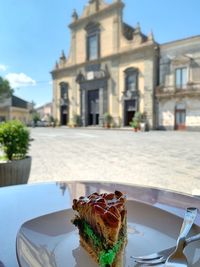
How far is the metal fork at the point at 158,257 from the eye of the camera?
864 millimetres

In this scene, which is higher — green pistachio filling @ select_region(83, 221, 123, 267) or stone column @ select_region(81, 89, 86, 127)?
stone column @ select_region(81, 89, 86, 127)

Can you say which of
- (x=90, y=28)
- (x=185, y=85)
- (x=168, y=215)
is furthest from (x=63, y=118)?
(x=168, y=215)

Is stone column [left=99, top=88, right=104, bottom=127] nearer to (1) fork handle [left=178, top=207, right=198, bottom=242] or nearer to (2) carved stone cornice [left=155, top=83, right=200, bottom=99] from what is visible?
(2) carved stone cornice [left=155, top=83, right=200, bottom=99]

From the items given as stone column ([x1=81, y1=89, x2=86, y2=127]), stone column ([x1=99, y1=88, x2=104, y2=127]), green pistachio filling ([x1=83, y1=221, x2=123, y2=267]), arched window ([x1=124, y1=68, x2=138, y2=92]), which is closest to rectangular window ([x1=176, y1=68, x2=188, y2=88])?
arched window ([x1=124, y1=68, x2=138, y2=92])

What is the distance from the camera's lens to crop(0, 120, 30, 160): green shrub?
3.69m

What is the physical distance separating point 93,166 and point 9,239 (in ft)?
17.6

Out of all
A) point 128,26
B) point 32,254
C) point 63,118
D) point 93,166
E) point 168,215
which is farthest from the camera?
point 63,118

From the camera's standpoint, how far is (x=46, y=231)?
1100mm

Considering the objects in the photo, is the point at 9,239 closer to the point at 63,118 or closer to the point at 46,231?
the point at 46,231

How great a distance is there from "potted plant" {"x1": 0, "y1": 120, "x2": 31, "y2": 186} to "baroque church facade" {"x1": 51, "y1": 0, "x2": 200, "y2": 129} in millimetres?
19773

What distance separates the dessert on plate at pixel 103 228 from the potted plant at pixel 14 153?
274cm

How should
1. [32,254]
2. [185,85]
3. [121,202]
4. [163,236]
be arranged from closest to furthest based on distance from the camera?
1. [32,254]
2. [121,202]
3. [163,236]
4. [185,85]

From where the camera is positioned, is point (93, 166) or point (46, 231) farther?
point (93, 166)

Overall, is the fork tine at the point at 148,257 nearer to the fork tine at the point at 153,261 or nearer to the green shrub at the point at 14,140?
the fork tine at the point at 153,261
